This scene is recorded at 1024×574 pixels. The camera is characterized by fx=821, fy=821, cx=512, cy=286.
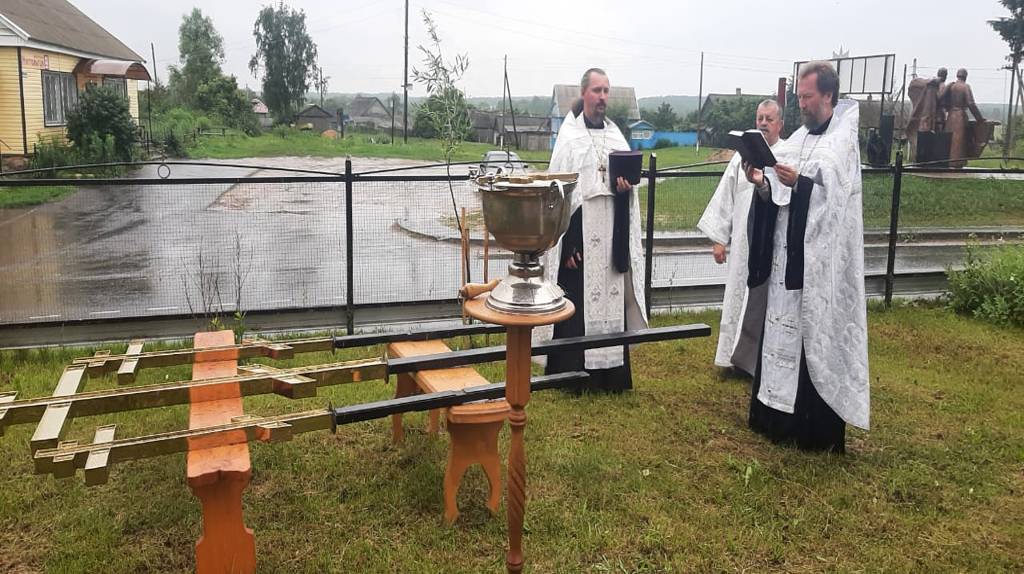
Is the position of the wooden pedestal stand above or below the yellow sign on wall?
below

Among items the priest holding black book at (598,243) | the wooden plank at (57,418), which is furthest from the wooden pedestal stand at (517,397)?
the priest holding black book at (598,243)

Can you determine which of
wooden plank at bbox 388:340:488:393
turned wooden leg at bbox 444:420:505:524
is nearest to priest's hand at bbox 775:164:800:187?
wooden plank at bbox 388:340:488:393

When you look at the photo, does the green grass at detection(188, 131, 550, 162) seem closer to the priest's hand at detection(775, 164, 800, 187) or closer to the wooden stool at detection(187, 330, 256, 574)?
the priest's hand at detection(775, 164, 800, 187)

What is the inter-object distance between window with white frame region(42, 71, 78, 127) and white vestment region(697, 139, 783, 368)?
2376cm

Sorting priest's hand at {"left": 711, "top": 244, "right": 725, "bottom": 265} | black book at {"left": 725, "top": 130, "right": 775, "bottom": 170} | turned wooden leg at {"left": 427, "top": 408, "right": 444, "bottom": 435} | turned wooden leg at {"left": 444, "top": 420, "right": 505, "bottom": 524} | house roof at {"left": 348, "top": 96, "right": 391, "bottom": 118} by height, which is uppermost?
house roof at {"left": 348, "top": 96, "right": 391, "bottom": 118}

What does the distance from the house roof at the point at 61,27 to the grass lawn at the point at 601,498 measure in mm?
22415

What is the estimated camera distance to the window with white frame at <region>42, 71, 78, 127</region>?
24.9m

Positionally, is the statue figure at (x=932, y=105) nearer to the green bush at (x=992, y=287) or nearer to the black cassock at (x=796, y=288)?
the green bush at (x=992, y=287)

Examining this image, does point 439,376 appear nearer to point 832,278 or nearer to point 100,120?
point 832,278

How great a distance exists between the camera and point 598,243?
19.9ft

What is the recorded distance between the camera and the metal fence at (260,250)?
7621 mm

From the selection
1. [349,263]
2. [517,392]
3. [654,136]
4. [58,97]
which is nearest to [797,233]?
[517,392]

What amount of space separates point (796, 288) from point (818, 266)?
18 cm

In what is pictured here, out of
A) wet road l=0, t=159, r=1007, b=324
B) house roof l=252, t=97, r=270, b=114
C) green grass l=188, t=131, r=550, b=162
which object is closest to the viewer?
wet road l=0, t=159, r=1007, b=324
